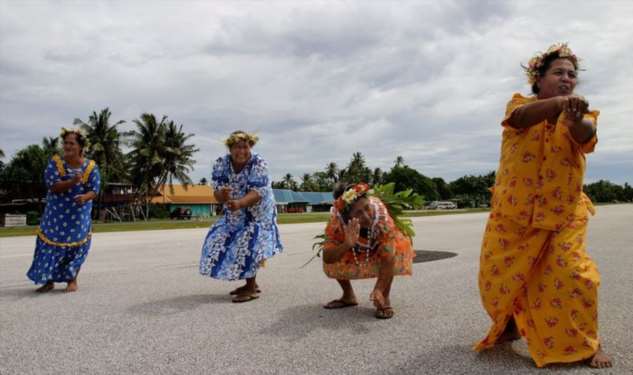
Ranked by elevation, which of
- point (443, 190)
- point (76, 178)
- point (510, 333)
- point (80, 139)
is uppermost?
point (443, 190)

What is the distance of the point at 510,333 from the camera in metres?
3.51

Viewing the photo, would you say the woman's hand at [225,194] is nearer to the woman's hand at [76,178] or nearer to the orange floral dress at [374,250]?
the orange floral dress at [374,250]

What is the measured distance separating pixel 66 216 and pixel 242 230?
2.35 metres

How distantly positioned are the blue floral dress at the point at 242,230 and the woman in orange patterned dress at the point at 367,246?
3.53 feet

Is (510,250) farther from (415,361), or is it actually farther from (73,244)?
(73,244)

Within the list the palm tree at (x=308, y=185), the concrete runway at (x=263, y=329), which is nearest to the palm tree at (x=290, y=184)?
the palm tree at (x=308, y=185)

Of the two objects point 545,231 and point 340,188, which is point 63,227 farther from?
point 545,231

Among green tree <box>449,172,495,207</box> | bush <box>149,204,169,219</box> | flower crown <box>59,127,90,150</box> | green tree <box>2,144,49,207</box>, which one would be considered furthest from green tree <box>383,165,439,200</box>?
flower crown <box>59,127,90,150</box>

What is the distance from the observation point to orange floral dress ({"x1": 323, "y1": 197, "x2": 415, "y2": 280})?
458cm

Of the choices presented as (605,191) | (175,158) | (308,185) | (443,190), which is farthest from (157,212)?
(605,191)

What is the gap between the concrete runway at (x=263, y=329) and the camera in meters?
3.12

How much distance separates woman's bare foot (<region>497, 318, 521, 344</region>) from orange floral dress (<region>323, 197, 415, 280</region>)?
124 cm

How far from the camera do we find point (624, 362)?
3053mm

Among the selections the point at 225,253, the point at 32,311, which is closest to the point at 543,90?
the point at 225,253
